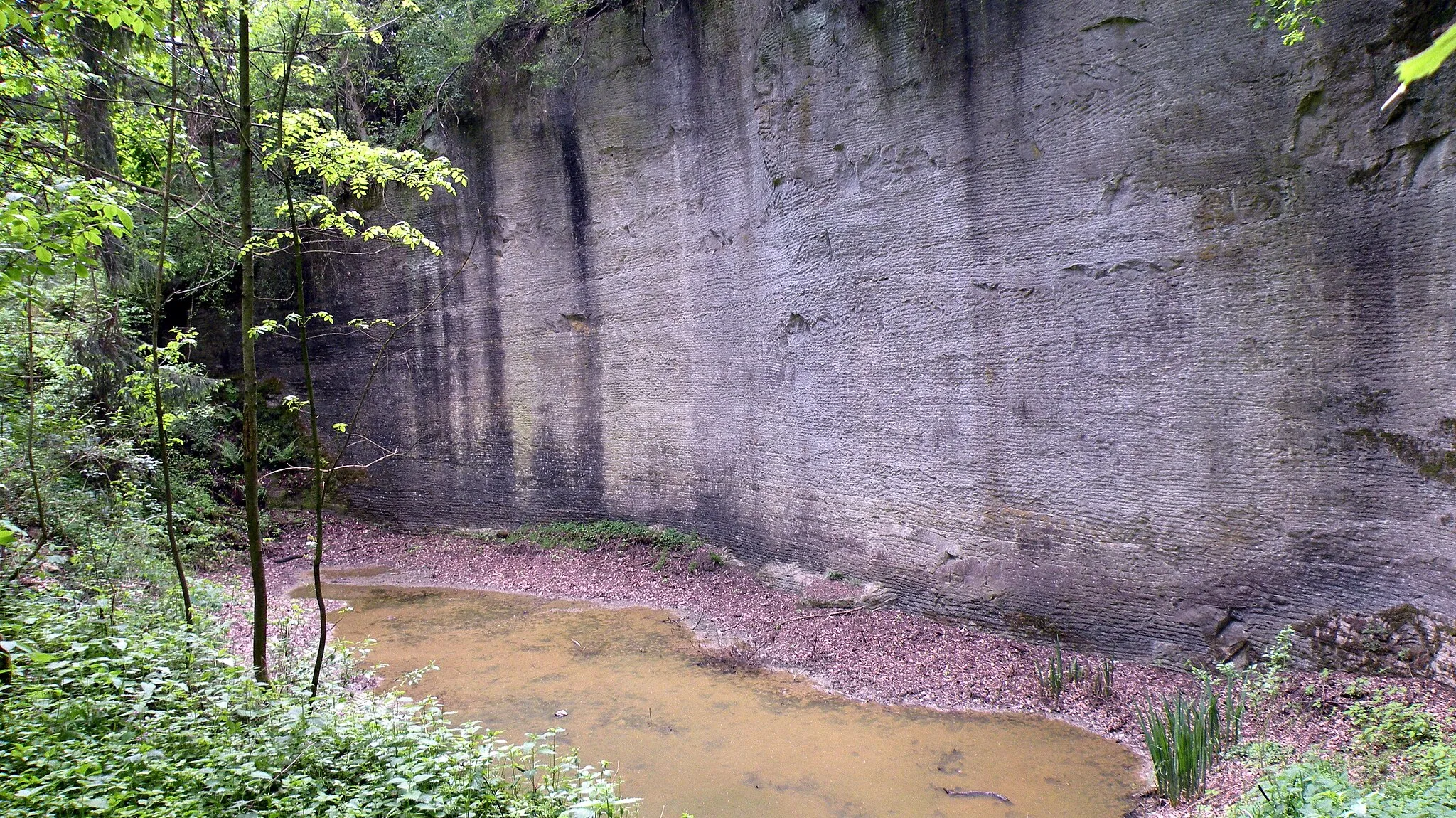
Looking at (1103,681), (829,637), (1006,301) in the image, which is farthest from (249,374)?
(1103,681)

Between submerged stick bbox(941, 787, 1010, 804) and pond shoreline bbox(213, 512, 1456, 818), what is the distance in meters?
0.73

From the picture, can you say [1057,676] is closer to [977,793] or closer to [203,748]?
[977,793]

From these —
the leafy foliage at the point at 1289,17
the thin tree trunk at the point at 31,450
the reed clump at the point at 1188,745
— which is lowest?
the reed clump at the point at 1188,745

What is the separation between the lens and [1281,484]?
5.67 meters

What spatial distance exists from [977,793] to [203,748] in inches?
166

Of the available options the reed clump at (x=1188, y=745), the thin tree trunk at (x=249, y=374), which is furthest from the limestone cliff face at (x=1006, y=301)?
the thin tree trunk at (x=249, y=374)

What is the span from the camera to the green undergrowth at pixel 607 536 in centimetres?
1016

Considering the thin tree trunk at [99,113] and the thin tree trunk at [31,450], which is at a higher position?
the thin tree trunk at [99,113]

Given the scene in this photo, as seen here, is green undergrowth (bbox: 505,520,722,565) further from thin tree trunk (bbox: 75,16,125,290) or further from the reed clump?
thin tree trunk (bbox: 75,16,125,290)

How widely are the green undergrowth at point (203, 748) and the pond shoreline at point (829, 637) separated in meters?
3.21

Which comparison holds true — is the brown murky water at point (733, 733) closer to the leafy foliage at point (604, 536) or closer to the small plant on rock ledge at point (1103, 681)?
the small plant on rock ledge at point (1103, 681)

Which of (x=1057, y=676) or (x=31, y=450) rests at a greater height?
(x=31, y=450)

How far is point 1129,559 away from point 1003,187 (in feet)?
10.6

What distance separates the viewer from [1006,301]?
23.1 ft
